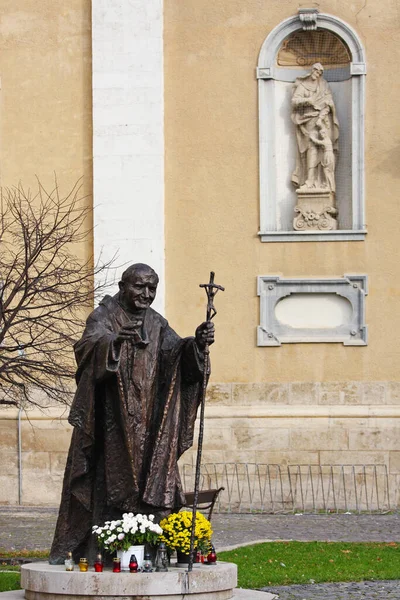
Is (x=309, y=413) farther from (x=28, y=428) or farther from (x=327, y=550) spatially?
(x=327, y=550)

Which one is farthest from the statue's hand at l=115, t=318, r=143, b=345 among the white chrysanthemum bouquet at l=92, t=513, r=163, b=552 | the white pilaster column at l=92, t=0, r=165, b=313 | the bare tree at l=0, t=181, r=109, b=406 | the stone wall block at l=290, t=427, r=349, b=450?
the white pilaster column at l=92, t=0, r=165, b=313

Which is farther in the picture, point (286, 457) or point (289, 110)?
point (289, 110)

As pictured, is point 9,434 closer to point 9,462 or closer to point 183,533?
point 9,462

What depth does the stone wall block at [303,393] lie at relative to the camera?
2009cm

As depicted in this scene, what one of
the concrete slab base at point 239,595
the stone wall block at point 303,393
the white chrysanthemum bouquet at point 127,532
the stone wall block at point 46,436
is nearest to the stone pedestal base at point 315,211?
the stone wall block at point 303,393

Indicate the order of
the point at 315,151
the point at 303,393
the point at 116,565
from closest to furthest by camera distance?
1. the point at 116,565
2. the point at 303,393
3. the point at 315,151

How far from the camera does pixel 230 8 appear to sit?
20.6 metres

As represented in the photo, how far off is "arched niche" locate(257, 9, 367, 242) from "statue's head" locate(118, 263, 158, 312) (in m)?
10.7

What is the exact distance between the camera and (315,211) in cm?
2041

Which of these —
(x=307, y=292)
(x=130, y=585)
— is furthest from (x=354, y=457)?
(x=130, y=585)

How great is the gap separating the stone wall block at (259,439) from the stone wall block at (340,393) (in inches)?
28.9

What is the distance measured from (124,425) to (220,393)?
10.9 meters

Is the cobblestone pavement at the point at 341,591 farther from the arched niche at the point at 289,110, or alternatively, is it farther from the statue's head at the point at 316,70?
the statue's head at the point at 316,70

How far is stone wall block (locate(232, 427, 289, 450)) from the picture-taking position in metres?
19.9
